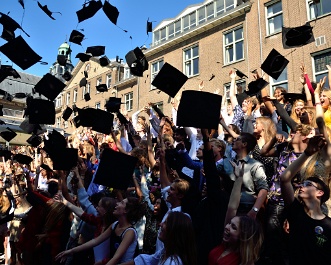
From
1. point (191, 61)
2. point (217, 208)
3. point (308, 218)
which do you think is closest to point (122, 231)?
point (217, 208)

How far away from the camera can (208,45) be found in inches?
655

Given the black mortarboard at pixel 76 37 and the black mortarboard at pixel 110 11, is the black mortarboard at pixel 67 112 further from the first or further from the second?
the black mortarboard at pixel 110 11

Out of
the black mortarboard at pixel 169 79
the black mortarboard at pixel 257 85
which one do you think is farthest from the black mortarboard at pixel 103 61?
the black mortarboard at pixel 257 85

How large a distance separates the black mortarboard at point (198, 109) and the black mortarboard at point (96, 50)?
3.88m

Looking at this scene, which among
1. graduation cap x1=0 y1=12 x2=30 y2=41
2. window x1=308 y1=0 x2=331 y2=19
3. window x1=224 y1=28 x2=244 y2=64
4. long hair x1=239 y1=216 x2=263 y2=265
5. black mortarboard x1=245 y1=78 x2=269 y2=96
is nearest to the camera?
long hair x1=239 y1=216 x2=263 y2=265

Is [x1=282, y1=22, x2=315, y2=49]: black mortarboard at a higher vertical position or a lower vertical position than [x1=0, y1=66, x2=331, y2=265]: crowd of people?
higher

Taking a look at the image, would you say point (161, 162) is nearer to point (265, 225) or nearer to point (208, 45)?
point (265, 225)

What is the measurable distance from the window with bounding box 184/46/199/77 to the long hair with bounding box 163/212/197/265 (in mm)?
15406

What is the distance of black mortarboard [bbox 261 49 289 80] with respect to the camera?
4457 millimetres

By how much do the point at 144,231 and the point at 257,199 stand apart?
1380mm

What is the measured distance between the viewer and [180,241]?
2.32 metres

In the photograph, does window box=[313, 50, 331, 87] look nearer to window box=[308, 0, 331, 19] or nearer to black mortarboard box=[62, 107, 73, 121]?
window box=[308, 0, 331, 19]

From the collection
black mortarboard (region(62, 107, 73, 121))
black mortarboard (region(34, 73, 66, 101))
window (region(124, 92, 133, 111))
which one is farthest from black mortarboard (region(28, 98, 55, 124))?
window (region(124, 92, 133, 111))

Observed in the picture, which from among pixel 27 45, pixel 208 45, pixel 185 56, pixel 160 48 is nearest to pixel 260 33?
pixel 208 45
